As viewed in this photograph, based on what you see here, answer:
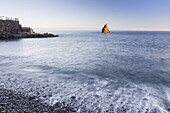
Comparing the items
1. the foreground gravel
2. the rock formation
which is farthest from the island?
the foreground gravel

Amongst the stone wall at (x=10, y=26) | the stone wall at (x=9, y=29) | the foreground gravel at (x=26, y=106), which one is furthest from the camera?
the stone wall at (x=9, y=29)

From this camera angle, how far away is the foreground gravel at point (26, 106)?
563cm

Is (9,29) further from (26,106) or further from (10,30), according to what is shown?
(26,106)

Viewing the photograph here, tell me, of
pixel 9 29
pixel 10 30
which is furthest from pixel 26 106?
pixel 10 30

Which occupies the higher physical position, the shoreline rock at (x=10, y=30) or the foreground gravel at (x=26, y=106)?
the shoreline rock at (x=10, y=30)

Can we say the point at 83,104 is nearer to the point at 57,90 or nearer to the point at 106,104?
the point at 106,104

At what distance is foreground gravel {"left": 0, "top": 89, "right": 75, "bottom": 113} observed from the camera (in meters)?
5.63

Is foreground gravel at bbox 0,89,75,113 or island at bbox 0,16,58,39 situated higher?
island at bbox 0,16,58,39

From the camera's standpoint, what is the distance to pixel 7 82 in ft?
31.5

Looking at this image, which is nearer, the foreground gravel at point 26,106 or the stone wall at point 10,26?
the foreground gravel at point 26,106

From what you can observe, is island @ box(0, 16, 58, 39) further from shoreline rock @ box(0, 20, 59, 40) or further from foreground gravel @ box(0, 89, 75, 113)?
foreground gravel @ box(0, 89, 75, 113)

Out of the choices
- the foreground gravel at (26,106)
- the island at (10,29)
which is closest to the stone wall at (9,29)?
the island at (10,29)

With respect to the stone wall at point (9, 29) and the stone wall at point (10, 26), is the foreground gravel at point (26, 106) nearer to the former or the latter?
the stone wall at point (9, 29)

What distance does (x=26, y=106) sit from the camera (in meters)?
5.98
